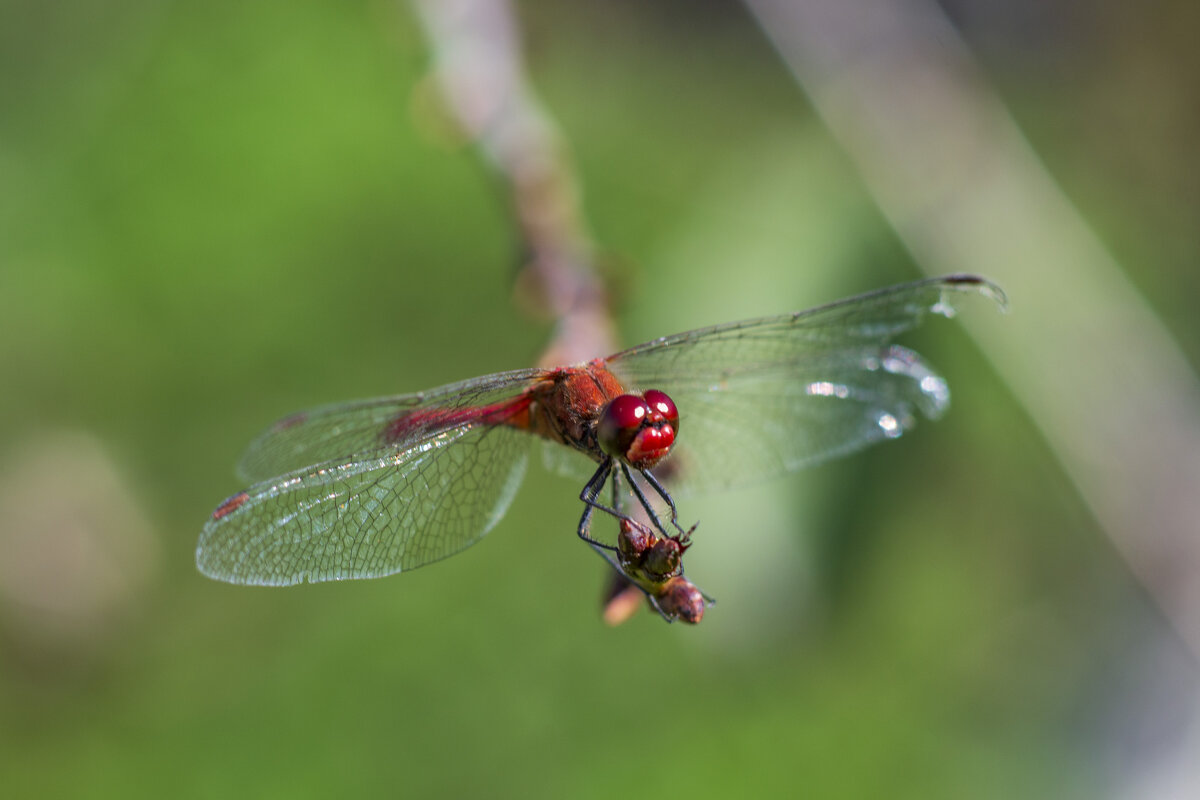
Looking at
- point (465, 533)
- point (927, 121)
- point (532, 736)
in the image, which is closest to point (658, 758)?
point (532, 736)

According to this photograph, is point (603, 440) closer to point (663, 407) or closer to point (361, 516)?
point (663, 407)

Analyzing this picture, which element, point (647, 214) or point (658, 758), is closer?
point (658, 758)

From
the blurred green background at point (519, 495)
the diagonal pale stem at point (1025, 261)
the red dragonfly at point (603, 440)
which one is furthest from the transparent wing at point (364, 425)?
the diagonal pale stem at point (1025, 261)

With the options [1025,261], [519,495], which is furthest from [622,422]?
[519,495]

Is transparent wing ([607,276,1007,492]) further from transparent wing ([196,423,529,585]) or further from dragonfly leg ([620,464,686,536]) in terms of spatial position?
transparent wing ([196,423,529,585])

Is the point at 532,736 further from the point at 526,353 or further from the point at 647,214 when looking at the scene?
the point at 647,214

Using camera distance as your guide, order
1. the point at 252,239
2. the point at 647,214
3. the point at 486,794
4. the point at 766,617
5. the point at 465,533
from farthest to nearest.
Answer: the point at 647,214
the point at 252,239
the point at 486,794
the point at 766,617
the point at 465,533

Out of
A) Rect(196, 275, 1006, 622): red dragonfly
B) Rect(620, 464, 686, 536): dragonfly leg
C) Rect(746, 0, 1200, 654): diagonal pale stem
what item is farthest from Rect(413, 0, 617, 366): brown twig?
Rect(746, 0, 1200, 654): diagonal pale stem
